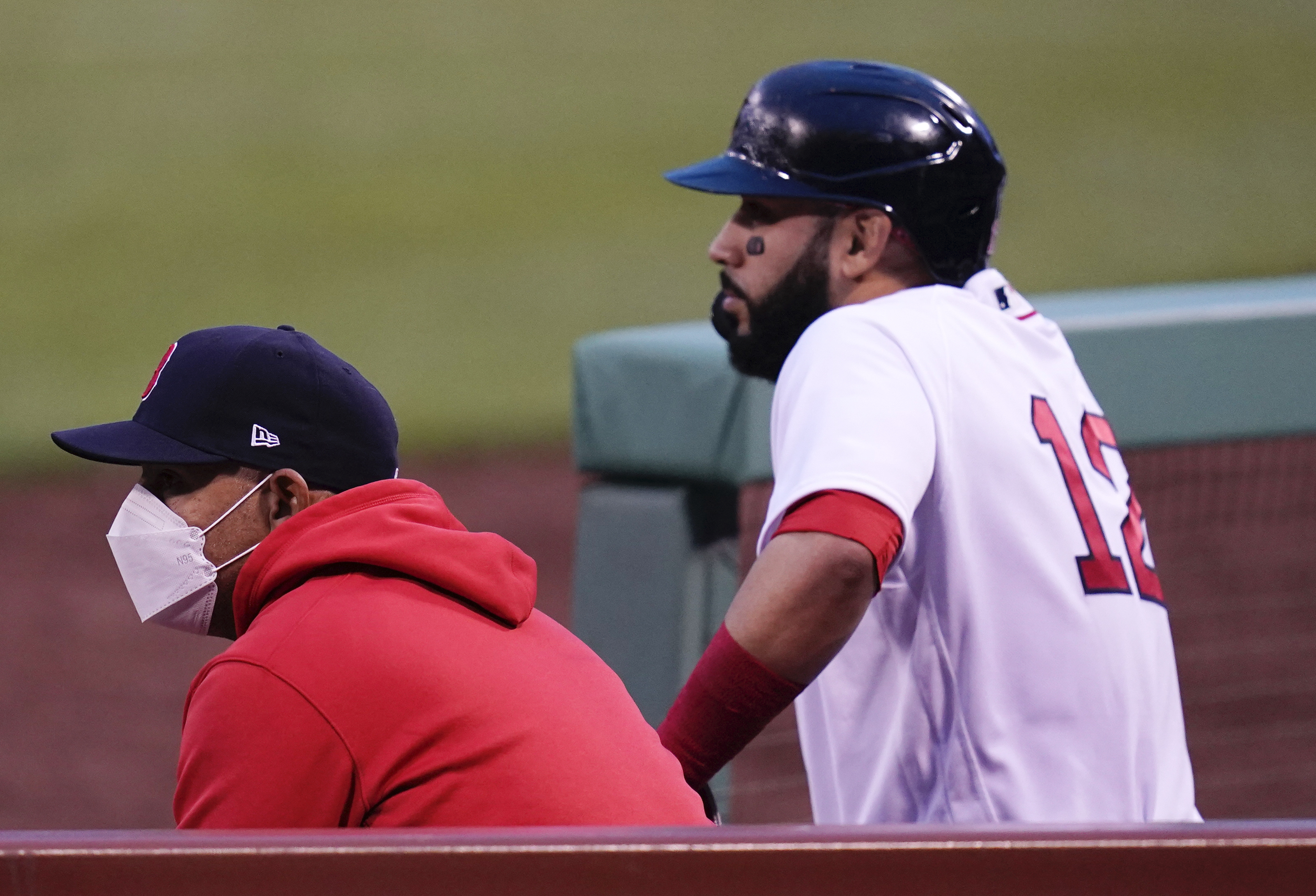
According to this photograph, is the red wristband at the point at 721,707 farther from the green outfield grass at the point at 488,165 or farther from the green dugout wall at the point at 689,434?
the green outfield grass at the point at 488,165

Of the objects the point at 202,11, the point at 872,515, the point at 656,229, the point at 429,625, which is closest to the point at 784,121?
→ the point at 872,515

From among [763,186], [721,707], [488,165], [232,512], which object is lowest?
[488,165]

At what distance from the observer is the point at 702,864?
1148 mm

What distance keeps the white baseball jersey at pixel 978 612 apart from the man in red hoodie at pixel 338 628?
0.43 metres

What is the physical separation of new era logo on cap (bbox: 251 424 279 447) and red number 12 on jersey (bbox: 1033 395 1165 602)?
0.97 m

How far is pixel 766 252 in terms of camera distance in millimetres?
2324

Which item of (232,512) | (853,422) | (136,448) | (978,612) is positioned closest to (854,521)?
(853,422)

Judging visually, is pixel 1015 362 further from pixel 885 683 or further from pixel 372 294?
pixel 372 294

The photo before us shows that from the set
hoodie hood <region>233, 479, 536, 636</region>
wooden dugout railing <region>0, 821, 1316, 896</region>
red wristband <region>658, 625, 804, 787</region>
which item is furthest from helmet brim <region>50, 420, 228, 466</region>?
wooden dugout railing <region>0, 821, 1316, 896</region>

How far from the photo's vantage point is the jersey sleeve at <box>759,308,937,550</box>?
1879mm

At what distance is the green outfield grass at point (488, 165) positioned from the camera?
11.4m

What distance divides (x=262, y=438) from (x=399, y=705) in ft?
1.52

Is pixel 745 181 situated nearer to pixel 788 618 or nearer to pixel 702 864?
pixel 788 618

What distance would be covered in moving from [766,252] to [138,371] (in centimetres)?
901
